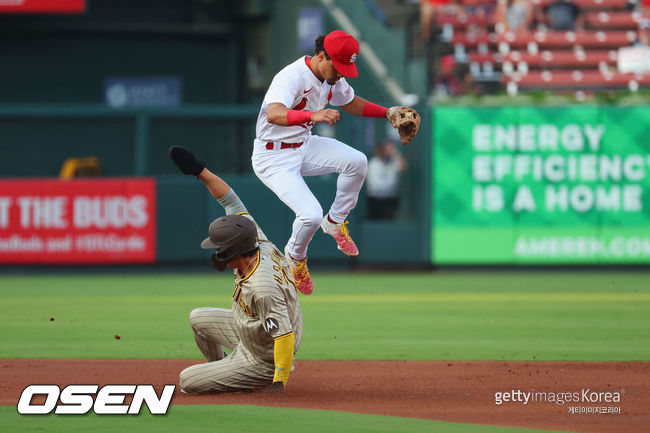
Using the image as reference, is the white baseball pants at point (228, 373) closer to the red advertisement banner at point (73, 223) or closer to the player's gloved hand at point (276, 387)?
the player's gloved hand at point (276, 387)

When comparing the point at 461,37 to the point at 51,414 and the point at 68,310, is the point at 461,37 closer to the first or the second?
the point at 68,310

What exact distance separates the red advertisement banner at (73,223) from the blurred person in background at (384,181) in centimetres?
345

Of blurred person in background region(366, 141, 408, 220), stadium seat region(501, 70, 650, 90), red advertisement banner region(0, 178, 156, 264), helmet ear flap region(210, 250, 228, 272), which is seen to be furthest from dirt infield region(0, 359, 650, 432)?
stadium seat region(501, 70, 650, 90)

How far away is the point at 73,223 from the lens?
53.6ft

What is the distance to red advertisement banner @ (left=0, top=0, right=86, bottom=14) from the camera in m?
19.2

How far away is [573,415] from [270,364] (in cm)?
191

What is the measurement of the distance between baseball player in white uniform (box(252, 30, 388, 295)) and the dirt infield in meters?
1.09

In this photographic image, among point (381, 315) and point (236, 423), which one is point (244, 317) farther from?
point (381, 315)

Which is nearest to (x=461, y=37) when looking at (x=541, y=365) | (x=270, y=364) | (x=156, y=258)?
(x=156, y=258)

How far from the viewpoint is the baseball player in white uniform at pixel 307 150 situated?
760 cm

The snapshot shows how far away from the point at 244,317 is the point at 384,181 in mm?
10291

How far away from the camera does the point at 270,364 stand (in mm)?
6785

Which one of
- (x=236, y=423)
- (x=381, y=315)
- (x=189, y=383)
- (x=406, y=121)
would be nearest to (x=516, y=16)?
(x=381, y=315)

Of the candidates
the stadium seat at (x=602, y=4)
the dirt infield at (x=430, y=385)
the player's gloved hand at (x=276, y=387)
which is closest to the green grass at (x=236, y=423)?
the dirt infield at (x=430, y=385)
